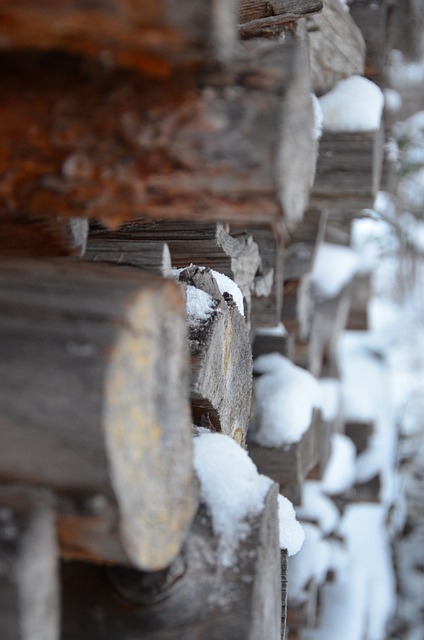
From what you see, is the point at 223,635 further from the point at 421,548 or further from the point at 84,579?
the point at 421,548

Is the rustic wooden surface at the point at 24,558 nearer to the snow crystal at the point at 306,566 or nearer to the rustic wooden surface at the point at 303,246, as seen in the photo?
the rustic wooden surface at the point at 303,246

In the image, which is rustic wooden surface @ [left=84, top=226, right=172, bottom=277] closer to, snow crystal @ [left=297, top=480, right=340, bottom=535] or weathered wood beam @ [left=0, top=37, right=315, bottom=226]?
weathered wood beam @ [left=0, top=37, right=315, bottom=226]

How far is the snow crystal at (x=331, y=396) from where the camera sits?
362 centimetres

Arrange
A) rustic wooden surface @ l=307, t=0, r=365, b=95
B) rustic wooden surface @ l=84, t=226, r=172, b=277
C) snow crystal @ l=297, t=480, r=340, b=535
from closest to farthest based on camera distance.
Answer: rustic wooden surface @ l=84, t=226, r=172, b=277, rustic wooden surface @ l=307, t=0, r=365, b=95, snow crystal @ l=297, t=480, r=340, b=535

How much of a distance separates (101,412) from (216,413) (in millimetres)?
610

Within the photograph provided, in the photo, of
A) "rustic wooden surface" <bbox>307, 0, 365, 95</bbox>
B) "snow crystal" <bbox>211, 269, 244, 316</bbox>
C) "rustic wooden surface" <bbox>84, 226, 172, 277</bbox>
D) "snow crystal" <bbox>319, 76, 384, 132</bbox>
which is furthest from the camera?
"snow crystal" <bbox>319, 76, 384, 132</bbox>

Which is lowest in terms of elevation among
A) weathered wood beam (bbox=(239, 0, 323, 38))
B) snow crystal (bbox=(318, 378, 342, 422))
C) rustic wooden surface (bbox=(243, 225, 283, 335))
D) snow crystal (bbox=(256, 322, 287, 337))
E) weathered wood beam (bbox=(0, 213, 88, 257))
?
snow crystal (bbox=(318, 378, 342, 422))

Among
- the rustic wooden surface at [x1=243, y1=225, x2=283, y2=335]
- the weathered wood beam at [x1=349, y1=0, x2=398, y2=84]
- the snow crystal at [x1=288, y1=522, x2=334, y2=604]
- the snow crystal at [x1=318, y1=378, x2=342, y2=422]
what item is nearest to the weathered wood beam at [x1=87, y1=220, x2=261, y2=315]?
the rustic wooden surface at [x1=243, y1=225, x2=283, y2=335]

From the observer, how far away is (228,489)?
1078mm

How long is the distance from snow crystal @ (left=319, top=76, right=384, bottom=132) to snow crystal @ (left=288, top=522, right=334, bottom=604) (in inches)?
61.8

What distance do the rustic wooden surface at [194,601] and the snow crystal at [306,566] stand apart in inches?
74.6

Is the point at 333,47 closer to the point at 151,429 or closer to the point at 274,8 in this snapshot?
the point at 274,8

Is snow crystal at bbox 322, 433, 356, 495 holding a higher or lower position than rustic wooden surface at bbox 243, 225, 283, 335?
lower

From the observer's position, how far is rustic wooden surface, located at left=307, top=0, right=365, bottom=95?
2.03 m
